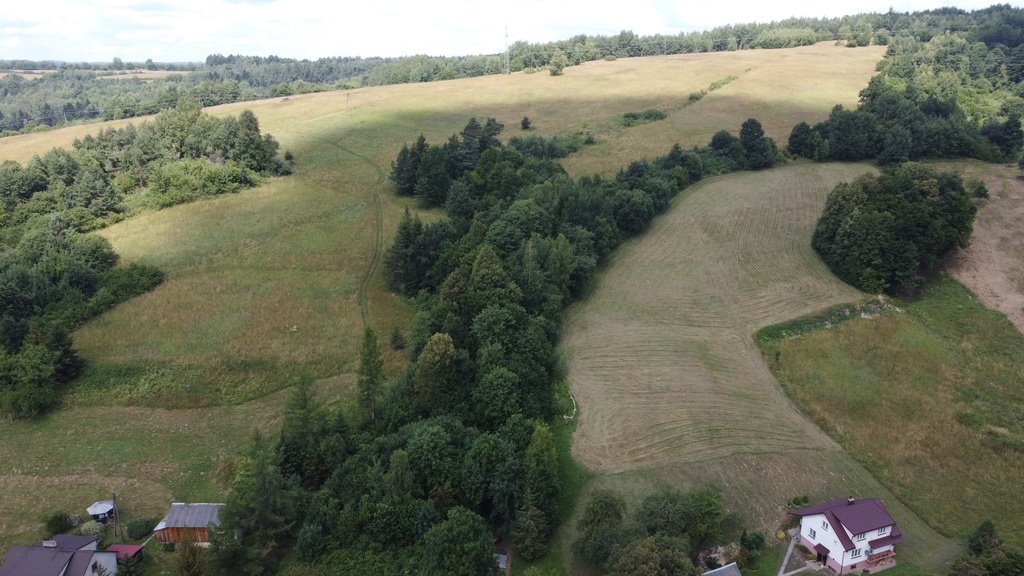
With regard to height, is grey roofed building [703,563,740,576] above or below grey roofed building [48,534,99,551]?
below

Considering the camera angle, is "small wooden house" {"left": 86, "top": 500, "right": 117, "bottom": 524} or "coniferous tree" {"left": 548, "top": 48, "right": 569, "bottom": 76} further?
"coniferous tree" {"left": 548, "top": 48, "right": 569, "bottom": 76}

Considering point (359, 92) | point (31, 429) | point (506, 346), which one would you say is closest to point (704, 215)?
point (506, 346)

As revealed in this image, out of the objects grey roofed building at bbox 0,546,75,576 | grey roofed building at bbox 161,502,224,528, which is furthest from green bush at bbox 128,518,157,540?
grey roofed building at bbox 0,546,75,576

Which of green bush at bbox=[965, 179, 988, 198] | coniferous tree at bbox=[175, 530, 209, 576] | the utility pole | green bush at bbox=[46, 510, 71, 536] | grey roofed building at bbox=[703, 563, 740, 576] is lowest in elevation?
the utility pole

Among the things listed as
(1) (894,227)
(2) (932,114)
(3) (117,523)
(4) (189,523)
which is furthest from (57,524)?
(2) (932,114)

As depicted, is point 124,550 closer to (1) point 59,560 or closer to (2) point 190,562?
(1) point 59,560

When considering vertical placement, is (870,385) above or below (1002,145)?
below

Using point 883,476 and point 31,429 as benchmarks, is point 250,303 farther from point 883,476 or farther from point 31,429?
point 883,476

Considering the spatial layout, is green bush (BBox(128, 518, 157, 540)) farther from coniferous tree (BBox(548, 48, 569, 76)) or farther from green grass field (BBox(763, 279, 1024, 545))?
coniferous tree (BBox(548, 48, 569, 76))
